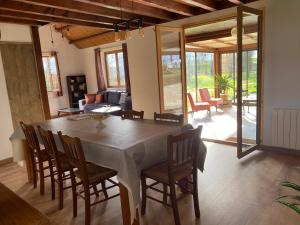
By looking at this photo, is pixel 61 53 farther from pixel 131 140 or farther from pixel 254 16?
pixel 131 140

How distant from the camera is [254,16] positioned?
371 cm

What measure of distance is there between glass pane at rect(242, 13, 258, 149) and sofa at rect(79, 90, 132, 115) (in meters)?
3.28

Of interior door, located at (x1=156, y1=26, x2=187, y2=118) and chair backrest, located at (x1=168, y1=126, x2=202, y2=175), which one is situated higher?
interior door, located at (x1=156, y1=26, x2=187, y2=118)

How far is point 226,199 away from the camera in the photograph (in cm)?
263

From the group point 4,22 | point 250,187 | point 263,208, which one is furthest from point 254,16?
point 4,22

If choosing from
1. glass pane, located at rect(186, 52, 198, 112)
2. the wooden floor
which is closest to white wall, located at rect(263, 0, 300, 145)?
the wooden floor

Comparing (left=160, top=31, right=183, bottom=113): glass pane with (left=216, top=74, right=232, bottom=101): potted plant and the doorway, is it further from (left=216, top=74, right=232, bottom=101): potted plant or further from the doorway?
(left=216, top=74, right=232, bottom=101): potted plant

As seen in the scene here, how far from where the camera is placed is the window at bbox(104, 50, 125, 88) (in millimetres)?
8359

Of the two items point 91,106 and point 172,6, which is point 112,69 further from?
Result: point 172,6

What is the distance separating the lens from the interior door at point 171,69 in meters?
4.66

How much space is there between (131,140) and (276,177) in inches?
81.3

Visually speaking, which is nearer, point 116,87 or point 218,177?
point 218,177

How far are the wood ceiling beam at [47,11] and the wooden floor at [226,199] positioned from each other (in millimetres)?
2470

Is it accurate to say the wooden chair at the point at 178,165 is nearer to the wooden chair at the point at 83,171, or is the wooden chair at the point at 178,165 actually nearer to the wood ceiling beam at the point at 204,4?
the wooden chair at the point at 83,171
